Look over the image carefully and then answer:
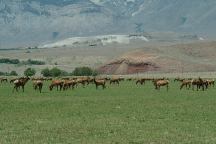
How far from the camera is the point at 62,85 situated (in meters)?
73.1

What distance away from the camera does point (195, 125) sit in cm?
3058

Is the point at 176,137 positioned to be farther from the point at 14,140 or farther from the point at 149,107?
the point at 149,107

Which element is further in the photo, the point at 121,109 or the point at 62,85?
the point at 62,85

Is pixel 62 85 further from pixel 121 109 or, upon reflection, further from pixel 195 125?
pixel 195 125

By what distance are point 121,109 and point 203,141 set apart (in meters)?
15.1

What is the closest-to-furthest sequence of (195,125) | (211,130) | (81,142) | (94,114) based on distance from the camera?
(81,142), (211,130), (195,125), (94,114)

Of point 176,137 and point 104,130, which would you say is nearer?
point 176,137

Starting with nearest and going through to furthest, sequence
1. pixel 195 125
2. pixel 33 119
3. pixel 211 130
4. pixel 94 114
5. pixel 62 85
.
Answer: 1. pixel 211 130
2. pixel 195 125
3. pixel 33 119
4. pixel 94 114
5. pixel 62 85

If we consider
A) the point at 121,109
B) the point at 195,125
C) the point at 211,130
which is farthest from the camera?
the point at 121,109

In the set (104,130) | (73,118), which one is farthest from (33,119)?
(104,130)

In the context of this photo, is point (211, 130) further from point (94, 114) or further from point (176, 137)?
point (94, 114)

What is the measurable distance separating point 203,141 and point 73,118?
10.3 metres

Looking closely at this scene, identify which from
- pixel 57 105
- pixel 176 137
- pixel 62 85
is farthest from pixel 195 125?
pixel 62 85

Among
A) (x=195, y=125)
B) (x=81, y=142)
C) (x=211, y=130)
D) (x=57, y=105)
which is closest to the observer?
(x=81, y=142)
